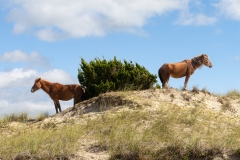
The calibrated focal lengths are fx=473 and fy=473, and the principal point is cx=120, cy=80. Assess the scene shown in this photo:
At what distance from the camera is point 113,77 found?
22562 mm

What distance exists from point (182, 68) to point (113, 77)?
332cm

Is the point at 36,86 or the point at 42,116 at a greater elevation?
the point at 36,86

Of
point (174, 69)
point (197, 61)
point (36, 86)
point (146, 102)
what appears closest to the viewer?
point (146, 102)

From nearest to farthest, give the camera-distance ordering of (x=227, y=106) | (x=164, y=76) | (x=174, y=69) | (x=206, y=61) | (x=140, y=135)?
(x=140, y=135), (x=227, y=106), (x=164, y=76), (x=174, y=69), (x=206, y=61)

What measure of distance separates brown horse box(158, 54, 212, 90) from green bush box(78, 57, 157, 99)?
0.99 metres

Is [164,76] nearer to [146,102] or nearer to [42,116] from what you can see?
[146,102]

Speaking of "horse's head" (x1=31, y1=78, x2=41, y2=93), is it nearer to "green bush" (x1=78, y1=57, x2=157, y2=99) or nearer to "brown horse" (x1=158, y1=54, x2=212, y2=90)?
"green bush" (x1=78, y1=57, x2=157, y2=99)

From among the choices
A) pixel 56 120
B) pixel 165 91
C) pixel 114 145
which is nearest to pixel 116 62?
pixel 165 91

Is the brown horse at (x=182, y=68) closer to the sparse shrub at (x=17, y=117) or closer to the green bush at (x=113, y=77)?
the green bush at (x=113, y=77)

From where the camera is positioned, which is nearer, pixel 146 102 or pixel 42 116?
pixel 146 102

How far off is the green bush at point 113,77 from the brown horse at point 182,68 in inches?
39.0

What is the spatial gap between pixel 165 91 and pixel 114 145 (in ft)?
22.2

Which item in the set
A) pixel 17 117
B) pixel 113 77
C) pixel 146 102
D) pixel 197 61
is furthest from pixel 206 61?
pixel 17 117

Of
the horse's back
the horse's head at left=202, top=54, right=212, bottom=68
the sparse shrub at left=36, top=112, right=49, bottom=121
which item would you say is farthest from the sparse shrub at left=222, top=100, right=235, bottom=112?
the sparse shrub at left=36, top=112, right=49, bottom=121
